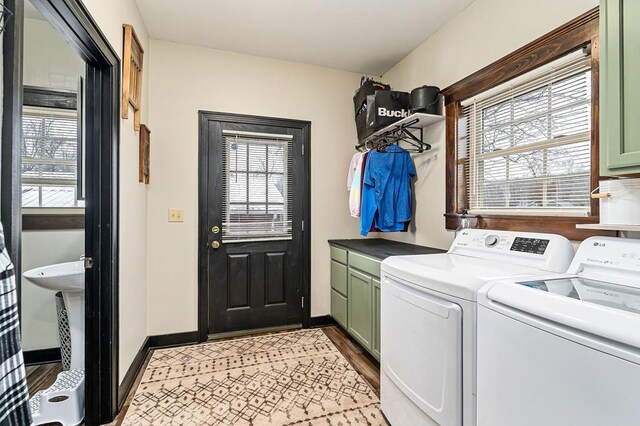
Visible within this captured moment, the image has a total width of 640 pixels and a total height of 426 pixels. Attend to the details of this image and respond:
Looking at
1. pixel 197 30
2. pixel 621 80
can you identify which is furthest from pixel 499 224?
pixel 197 30

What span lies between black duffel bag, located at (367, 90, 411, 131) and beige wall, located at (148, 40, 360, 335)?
718mm

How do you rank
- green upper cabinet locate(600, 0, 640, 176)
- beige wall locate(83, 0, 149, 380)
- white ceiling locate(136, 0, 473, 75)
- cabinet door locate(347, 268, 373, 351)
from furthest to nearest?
cabinet door locate(347, 268, 373, 351) < white ceiling locate(136, 0, 473, 75) < beige wall locate(83, 0, 149, 380) < green upper cabinet locate(600, 0, 640, 176)

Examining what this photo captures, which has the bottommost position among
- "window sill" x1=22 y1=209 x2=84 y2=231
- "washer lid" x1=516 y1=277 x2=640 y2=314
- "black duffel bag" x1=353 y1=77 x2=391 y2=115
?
"washer lid" x1=516 y1=277 x2=640 y2=314

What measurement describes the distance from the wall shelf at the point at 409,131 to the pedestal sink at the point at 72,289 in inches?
95.6

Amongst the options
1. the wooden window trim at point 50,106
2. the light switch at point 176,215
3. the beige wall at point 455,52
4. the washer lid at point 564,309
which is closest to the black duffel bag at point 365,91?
the beige wall at point 455,52

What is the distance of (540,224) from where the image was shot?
5.66 ft

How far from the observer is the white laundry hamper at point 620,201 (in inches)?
50.9

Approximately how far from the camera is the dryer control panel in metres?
1.46

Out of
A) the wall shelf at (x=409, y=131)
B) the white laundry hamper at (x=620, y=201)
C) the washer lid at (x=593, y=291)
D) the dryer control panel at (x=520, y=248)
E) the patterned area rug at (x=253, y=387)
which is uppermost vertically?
the wall shelf at (x=409, y=131)

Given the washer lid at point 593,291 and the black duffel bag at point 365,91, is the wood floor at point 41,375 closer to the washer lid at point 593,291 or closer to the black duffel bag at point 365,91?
the washer lid at point 593,291

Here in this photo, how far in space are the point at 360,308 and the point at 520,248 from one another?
1330 mm

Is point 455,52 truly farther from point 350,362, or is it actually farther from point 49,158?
point 49,158

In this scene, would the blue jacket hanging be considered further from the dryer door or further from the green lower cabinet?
the dryer door

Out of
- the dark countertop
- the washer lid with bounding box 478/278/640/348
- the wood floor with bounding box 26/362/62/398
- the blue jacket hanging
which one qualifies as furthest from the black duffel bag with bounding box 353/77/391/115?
the wood floor with bounding box 26/362/62/398
